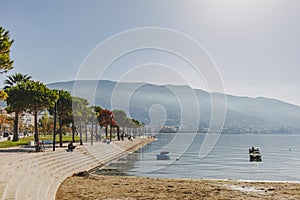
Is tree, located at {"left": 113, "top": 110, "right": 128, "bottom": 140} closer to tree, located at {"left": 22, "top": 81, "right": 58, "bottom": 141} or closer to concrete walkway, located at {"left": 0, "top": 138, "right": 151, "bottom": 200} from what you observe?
tree, located at {"left": 22, "top": 81, "right": 58, "bottom": 141}

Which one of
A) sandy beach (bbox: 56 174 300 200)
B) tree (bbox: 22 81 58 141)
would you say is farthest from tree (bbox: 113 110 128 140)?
sandy beach (bbox: 56 174 300 200)

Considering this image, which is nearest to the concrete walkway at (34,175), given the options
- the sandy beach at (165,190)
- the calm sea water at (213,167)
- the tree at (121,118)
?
the sandy beach at (165,190)

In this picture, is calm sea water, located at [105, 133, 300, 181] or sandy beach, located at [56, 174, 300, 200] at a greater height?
sandy beach, located at [56, 174, 300, 200]

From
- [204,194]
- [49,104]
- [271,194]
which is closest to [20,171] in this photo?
[204,194]

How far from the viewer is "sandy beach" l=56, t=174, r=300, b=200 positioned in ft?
52.3

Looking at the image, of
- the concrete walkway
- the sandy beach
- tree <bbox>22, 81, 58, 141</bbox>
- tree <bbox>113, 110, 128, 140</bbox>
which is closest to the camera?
the concrete walkway

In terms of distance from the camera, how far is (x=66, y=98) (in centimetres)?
4022

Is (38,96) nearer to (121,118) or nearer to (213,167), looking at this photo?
(213,167)

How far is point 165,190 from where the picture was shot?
58.4 feet

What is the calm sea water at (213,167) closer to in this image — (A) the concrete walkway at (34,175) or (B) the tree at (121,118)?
(A) the concrete walkway at (34,175)

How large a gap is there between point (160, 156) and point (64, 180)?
94.0 ft

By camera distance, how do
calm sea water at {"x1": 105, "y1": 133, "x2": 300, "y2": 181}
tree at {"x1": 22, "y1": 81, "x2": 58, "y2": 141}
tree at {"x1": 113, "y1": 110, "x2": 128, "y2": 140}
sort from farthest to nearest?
tree at {"x1": 113, "y1": 110, "x2": 128, "y2": 140} < tree at {"x1": 22, "y1": 81, "x2": 58, "y2": 141} < calm sea water at {"x1": 105, "y1": 133, "x2": 300, "y2": 181}

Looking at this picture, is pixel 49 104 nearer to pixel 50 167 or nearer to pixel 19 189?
pixel 50 167

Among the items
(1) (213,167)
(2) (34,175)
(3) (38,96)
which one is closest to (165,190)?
(2) (34,175)
